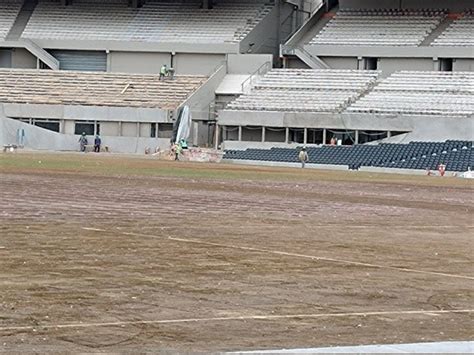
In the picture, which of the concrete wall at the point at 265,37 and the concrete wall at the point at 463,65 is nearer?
the concrete wall at the point at 463,65

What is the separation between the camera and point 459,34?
242 feet

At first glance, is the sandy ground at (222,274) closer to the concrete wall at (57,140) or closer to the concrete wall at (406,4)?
the concrete wall at (57,140)

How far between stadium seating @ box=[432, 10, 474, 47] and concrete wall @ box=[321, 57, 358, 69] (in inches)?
225

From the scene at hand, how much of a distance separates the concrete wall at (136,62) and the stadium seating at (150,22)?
109 centimetres

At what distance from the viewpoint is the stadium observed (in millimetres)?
10266

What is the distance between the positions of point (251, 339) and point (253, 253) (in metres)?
6.79

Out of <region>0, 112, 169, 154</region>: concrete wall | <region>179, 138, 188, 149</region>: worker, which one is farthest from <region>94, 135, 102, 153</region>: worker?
<region>179, 138, 188, 149</region>: worker

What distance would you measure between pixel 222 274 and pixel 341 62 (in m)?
65.1

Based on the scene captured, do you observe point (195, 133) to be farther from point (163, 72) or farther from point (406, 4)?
point (406, 4)

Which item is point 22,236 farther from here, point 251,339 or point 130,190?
point 130,190

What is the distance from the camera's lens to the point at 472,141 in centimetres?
6356

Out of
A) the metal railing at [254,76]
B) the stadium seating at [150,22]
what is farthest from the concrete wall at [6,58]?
the metal railing at [254,76]

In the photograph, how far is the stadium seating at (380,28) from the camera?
2965 inches

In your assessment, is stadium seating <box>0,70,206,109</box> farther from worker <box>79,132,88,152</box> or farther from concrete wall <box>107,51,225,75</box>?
worker <box>79,132,88,152</box>
